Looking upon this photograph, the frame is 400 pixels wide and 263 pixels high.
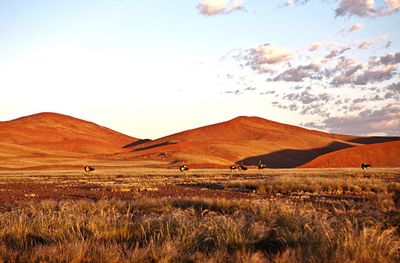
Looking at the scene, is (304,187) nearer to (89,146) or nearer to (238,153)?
(238,153)

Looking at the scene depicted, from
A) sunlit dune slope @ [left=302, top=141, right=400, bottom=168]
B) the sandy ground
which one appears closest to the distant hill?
sunlit dune slope @ [left=302, top=141, right=400, bottom=168]

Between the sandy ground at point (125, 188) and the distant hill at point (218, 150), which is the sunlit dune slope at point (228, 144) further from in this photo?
the sandy ground at point (125, 188)

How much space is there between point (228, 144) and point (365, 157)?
48619mm

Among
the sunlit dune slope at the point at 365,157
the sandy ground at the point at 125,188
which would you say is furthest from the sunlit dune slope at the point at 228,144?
the sandy ground at the point at 125,188

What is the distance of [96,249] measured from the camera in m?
8.93

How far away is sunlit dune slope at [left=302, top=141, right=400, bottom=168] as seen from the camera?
10847 cm

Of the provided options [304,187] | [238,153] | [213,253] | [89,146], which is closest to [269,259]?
[213,253]

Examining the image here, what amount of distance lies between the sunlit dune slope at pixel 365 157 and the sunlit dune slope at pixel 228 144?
2425 cm

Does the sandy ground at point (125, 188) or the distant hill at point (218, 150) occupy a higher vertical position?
the distant hill at point (218, 150)

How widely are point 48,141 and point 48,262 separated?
190 metres

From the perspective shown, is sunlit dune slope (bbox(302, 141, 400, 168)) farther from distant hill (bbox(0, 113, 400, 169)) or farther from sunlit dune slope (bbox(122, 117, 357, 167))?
sunlit dune slope (bbox(122, 117, 357, 167))

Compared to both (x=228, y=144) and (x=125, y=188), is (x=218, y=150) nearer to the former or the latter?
(x=228, y=144)

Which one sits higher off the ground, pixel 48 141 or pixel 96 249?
pixel 48 141

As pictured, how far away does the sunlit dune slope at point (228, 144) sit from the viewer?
12825cm
